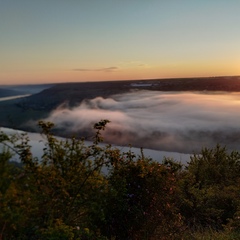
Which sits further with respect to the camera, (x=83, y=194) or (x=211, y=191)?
(x=211, y=191)

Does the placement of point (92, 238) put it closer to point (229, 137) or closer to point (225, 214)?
point (225, 214)

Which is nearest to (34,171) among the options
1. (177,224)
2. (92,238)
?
(92,238)

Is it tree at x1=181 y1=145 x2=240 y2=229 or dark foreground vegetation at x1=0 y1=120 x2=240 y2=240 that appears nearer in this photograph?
dark foreground vegetation at x1=0 y1=120 x2=240 y2=240

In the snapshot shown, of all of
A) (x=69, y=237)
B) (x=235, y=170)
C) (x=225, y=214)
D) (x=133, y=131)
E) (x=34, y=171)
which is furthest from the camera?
(x=133, y=131)

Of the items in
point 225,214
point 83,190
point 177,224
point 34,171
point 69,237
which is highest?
point 34,171

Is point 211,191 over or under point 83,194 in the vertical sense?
under

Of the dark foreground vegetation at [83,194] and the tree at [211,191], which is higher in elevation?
Answer: the dark foreground vegetation at [83,194]

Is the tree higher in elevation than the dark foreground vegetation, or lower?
lower

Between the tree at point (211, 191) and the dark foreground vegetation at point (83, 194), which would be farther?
the tree at point (211, 191)
